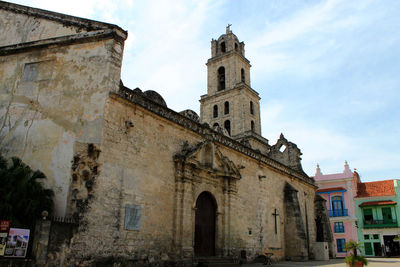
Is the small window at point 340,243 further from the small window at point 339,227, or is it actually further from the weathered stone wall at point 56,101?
the weathered stone wall at point 56,101

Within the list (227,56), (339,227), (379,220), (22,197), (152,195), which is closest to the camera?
(22,197)

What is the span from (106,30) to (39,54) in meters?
2.33

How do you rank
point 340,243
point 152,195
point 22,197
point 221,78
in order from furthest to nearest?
point 221,78 < point 340,243 < point 152,195 < point 22,197

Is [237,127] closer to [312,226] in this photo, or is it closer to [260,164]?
[312,226]

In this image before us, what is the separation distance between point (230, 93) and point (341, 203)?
15089mm

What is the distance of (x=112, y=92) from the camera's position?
9586mm

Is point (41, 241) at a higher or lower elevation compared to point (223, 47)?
lower

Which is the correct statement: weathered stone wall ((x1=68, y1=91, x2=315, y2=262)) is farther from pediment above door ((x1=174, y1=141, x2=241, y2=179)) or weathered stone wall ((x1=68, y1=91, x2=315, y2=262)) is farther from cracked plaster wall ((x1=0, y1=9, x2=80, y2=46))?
cracked plaster wall ((x1=0, y1=9, x2=80, y2=46))

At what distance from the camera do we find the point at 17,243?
7035 millimetres

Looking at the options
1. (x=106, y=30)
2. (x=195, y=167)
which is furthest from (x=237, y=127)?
(x=106, y=30)

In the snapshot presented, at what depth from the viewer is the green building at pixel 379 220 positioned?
97.0 ft

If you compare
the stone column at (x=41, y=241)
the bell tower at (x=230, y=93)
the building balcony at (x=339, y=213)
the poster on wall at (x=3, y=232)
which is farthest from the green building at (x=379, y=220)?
the poster on wall at (x=3, y=232)

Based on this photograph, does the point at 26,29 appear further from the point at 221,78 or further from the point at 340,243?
the point at 340,243

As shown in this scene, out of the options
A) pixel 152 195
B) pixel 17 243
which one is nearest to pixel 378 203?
pixel 152 195
